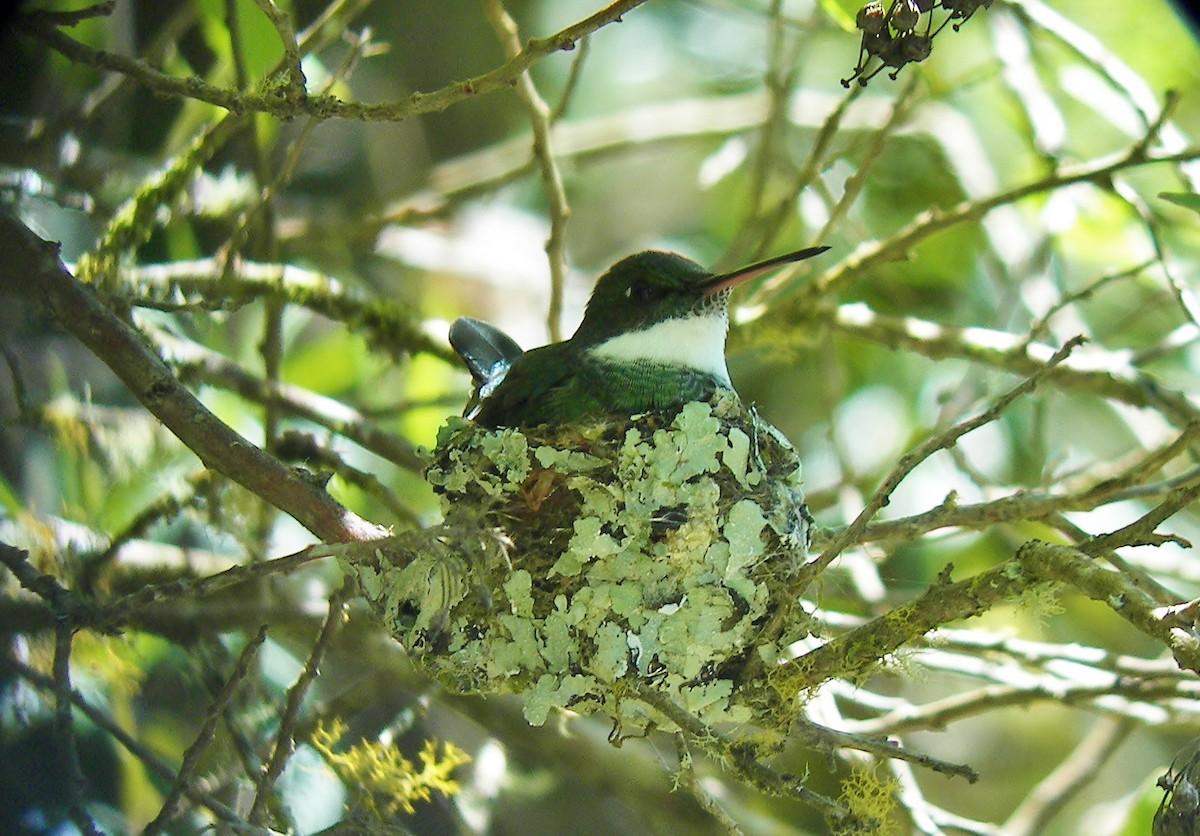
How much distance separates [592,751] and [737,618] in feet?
5.29

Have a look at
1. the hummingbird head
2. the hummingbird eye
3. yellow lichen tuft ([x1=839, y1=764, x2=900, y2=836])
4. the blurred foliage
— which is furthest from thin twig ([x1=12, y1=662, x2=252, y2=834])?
the hummingbird eye

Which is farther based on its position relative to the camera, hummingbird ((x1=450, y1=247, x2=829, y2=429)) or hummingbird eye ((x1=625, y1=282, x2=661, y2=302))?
hummingbird eye ((x1=625, y1=282, x2=661, y2=302))

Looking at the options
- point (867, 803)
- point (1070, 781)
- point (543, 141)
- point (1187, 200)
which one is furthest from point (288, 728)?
point (1070, 781)

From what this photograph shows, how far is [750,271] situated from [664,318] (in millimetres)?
389

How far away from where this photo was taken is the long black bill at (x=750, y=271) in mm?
3162

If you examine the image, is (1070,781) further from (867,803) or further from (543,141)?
(543,141)

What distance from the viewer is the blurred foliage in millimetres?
2865

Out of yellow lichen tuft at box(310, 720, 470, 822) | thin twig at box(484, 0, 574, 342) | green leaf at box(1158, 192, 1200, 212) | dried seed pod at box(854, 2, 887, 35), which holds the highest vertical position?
thin twig at box(484, 0, 574, 342)

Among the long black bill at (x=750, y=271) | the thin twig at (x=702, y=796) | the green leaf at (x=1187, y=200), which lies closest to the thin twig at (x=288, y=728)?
the thin twig at (x=702, y=796)

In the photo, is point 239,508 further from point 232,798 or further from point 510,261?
point 510,261

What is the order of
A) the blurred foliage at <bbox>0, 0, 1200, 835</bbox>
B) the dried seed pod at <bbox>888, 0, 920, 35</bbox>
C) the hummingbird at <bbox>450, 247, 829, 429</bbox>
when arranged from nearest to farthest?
1. the dried seed pod at <bbox>888, 0, 920, 35</bbox>
2. the blurred foliage at <bbox>0, 0, 1200, 835</bbox>
3. the hummingbird at <bbox>450, 247, 829, 429</bbox>

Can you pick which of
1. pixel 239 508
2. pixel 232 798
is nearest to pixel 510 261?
pixel 239 508

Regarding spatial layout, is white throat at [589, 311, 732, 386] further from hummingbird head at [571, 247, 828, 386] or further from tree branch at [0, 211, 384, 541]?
tree branch at [0, 211, 384, 541]

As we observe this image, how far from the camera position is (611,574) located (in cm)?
288
